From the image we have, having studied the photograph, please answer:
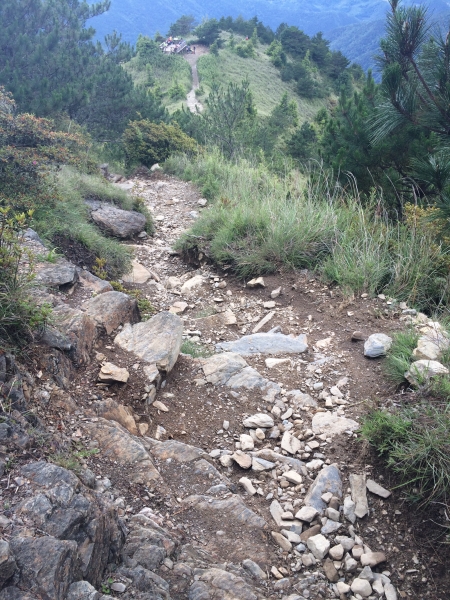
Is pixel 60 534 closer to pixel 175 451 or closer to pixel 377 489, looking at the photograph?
pixel 175 451

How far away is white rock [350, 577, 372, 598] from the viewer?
2.06 metres

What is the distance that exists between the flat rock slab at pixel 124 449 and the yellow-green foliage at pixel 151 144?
10.3m

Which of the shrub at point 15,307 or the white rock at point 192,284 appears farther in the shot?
the white rock at point 192,284

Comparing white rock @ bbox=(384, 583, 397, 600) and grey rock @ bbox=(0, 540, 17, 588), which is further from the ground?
grey rock @ bbox=(0, 540, 17, 588)

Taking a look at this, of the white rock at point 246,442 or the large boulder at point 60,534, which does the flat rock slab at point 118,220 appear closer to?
the white rock at point 246,442

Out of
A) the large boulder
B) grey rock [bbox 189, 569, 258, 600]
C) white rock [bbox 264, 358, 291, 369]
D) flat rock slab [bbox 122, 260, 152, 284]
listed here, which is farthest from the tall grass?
the large boulder

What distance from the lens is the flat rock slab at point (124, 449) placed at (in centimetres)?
231

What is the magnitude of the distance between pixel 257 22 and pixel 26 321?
5677cm

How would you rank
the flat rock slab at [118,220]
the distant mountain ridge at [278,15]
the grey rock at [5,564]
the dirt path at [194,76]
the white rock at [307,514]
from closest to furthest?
the grey rock at [5,564] < the white rock at [307,514] < the flat rock slab at [118,220] < the dirt path at [194,76] < the distant mountain ridge at [278,15]

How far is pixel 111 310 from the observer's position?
147 inches

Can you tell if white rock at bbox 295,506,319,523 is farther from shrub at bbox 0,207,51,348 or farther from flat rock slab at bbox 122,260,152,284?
flat rock slab at bbox 122,260,152,284

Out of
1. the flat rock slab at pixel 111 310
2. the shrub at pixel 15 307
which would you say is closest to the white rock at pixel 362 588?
the shrub at pixel 15 307

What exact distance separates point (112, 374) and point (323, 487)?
145 centimetres

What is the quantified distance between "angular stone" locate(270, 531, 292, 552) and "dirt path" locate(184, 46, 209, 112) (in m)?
30.8
